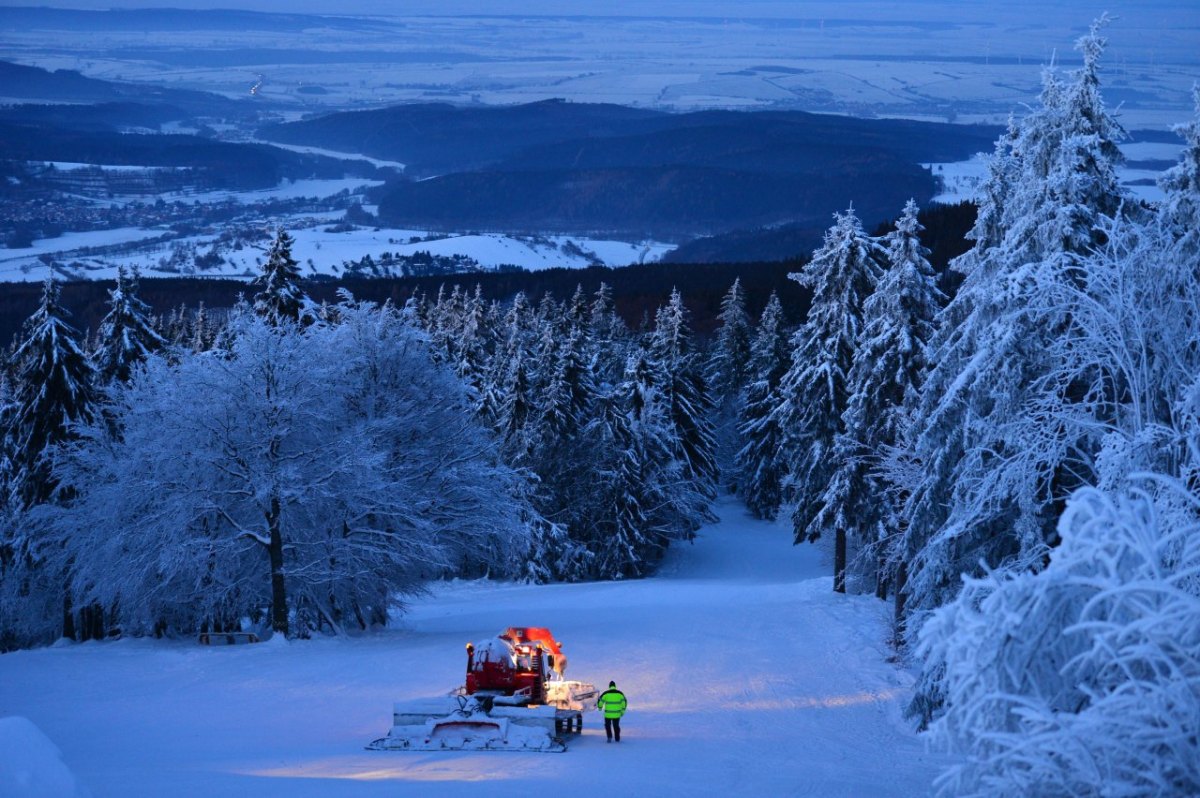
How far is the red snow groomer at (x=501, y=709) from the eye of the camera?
802 inches

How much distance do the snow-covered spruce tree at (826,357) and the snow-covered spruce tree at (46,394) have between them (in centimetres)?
2258

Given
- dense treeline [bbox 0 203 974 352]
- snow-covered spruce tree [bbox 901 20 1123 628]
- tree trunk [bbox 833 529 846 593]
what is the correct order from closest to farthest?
snow-covered spruce tree [bbox 901 20 1123 628] < tree trunk [bbox 833 529 846 593] < dense treeline [bbox 0 203 974 352]

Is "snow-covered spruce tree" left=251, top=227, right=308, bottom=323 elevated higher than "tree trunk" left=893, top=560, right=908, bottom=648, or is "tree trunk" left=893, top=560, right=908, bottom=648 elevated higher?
"snow-covered spruce tree" left=251, top=227, right=308, bottom=323

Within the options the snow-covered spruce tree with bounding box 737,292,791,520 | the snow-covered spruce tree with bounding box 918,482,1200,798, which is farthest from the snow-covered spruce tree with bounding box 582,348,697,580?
the snow-covered spruce tree with bounding box 918,482,1200,798

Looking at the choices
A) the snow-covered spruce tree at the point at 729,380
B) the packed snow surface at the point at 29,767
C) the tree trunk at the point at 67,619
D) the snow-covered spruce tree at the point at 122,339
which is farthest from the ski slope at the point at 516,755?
the snow-covered spruce tree at the point at 729,380

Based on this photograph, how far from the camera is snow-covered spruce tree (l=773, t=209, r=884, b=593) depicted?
38.0 meters

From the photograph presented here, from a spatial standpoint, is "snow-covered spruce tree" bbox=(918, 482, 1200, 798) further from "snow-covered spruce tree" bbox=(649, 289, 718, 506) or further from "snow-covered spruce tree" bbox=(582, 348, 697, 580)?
"snow-covered spruce tree" bbox=(649, 289, 718, 506)

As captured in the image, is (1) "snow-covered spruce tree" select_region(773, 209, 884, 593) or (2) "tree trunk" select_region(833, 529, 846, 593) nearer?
(1) "snow-covered spruce tree" select_region(773, 209, 884, 593)

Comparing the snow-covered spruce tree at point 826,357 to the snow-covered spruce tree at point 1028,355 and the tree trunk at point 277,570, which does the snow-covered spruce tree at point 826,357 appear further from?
the tree trunk at point 277,570

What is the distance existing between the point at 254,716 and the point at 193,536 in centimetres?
965

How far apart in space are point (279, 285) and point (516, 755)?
2605 cm

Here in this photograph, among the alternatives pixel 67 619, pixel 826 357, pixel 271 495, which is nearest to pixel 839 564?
pixel 826 357

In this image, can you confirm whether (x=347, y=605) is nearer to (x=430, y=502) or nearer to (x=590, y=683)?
(x=430, y=502)

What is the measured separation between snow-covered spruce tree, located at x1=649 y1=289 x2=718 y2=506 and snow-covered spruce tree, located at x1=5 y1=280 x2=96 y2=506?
3413 centimetres
